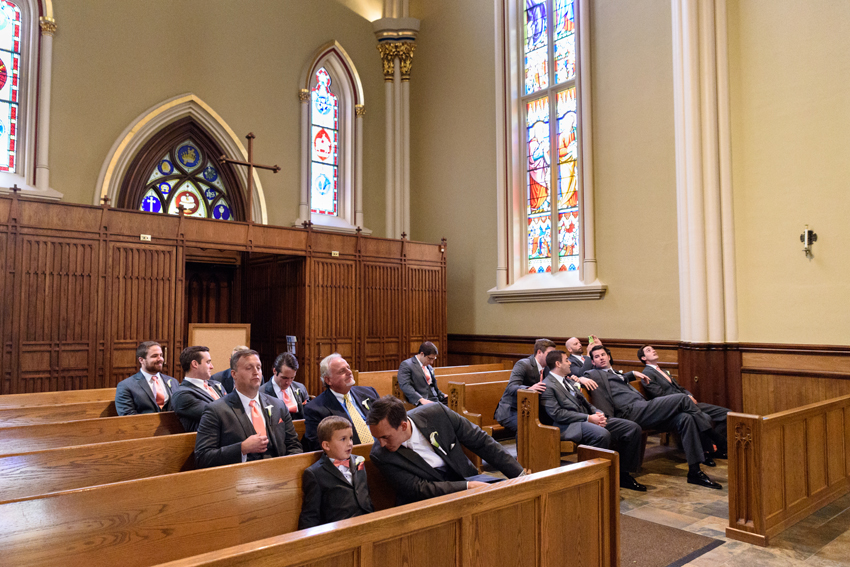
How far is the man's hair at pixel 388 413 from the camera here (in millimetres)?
3002

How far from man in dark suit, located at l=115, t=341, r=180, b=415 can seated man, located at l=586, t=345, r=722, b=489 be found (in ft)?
12.5

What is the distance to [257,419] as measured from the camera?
3621 millimetres

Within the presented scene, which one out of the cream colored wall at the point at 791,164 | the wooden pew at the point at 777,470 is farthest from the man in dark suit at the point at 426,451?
the cream colored wall at the point at 791,164

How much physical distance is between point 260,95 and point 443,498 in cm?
937

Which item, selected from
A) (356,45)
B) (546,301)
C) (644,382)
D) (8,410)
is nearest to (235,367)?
(8,410)

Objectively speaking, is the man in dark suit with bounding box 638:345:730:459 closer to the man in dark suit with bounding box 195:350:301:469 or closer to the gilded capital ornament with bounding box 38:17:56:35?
the man in dark suit with bounding box 195:350:301:469

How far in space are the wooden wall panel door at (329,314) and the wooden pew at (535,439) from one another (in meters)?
4.08

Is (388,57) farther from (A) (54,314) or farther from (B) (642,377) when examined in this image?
(B) (642,377)

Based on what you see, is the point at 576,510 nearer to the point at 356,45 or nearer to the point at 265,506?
the point at 265,506

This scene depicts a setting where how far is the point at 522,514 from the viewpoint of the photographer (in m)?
2.68

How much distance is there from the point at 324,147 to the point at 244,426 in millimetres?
8476

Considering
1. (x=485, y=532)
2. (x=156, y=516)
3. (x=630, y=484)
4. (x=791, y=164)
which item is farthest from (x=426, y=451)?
(x=791, y=164)

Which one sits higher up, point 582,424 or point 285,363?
point 285,363

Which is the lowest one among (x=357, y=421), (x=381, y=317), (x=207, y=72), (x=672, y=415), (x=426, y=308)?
(x=672, y=415)
